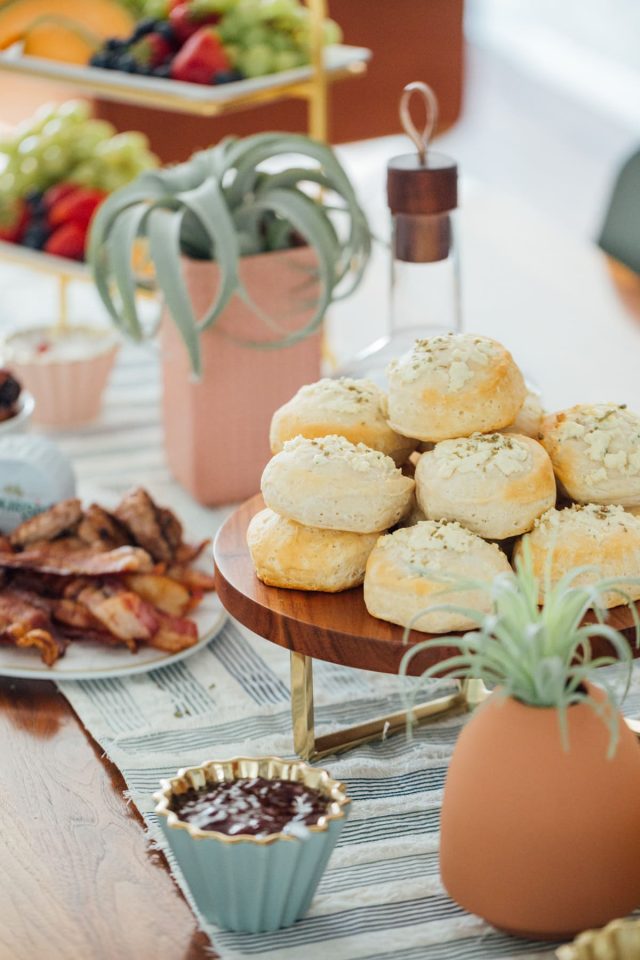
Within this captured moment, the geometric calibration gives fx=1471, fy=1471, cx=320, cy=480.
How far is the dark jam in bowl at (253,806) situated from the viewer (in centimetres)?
113

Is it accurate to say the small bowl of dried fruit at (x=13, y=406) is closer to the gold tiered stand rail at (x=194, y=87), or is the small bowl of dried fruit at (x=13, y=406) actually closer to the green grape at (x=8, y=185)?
the gold tiered stand rail at (x=194, y=87)

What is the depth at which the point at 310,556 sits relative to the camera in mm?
1317

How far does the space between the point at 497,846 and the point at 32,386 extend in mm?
1472

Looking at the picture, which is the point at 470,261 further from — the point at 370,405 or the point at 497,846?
the point at 497,846

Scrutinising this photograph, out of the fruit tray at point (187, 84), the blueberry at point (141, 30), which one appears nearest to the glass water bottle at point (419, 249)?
the fruit tray at point (187, 84)

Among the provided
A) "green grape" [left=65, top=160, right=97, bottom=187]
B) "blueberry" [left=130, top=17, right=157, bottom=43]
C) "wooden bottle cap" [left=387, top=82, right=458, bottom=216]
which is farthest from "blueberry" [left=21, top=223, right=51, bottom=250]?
"wooden bottle cap" [left=387, top=82, right=458, bottom=216]

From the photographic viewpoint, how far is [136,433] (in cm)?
239

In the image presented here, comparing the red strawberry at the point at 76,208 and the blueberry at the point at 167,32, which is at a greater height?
the blueberry at the point at 167,32

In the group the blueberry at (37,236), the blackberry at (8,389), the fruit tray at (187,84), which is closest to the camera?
the blackberry at (8,389)

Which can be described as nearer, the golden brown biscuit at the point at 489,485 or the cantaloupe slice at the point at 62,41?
the golden brown biscuit at the point at 489,485

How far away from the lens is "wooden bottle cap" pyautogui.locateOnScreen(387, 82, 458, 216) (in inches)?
65.9

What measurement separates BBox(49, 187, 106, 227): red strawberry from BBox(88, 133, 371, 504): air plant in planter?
15.1 inches

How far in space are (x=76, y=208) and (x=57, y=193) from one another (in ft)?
0.25

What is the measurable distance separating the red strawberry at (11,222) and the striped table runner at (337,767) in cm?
109
